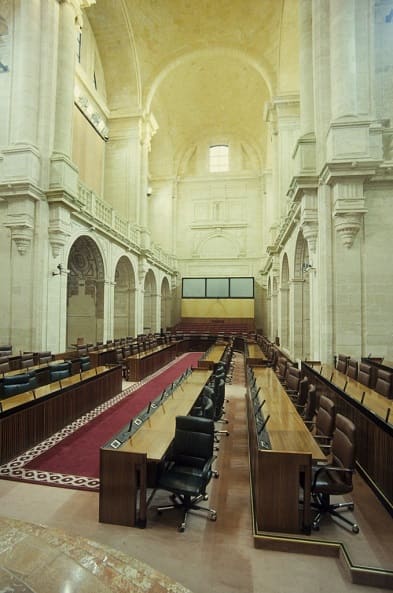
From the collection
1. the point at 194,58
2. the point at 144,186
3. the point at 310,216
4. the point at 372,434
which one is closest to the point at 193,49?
the point at 194,58

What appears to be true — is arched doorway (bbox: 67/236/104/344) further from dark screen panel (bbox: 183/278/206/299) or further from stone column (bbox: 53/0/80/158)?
dark screen panel (bbox: 183/278/206/299)

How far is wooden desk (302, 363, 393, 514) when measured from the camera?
3.27 metres

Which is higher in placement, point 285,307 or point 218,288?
point 218,288

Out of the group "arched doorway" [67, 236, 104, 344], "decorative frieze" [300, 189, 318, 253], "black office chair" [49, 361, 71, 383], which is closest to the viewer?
"black office chair" [49, 361, 71, 383]

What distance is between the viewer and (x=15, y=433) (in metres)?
4.23

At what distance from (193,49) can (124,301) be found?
529 inches

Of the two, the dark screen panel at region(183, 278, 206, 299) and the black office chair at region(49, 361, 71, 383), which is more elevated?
the dark screen panel at region(183, 278, 206, 299)

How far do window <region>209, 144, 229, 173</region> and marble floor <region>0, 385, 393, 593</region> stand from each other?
24621mm

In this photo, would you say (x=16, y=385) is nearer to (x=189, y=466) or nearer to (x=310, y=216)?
(x=189, y=466)

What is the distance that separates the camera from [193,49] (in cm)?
1714

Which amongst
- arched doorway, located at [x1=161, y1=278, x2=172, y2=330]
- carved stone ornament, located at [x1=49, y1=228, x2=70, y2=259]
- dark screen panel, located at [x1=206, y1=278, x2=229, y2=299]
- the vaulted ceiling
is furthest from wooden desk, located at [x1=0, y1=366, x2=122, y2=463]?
dark screen panel, located at [x1=206, y1=278, x2=229, y2=299]

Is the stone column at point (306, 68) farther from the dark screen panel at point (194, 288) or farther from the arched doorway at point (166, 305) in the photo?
the dark screen panel at point (194, 288)

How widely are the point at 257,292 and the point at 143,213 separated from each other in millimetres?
10543

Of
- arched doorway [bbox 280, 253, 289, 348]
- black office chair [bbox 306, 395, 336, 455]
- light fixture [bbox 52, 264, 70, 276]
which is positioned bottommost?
black office chair [bbox 306, 395, 336, 455]
